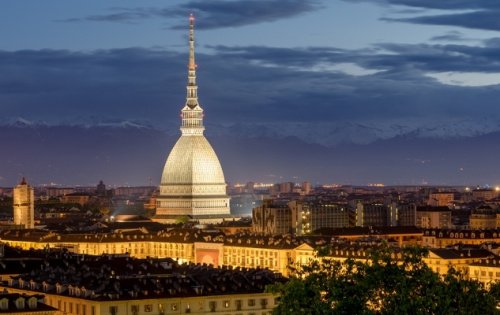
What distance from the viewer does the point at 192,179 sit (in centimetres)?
16250

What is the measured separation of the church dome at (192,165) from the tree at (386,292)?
114 m

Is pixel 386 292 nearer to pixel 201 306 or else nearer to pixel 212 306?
pixel 201 306

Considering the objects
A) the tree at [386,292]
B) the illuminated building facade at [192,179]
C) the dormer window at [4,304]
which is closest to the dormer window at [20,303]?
the dormer window at [4,304]

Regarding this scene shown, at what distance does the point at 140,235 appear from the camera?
127500 mm

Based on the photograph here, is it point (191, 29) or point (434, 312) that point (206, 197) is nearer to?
point (191, 29)

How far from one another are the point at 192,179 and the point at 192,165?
1.50m

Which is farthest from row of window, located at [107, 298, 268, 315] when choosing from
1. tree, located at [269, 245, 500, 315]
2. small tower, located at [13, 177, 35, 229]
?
small tower, located at [13, 177, 35, 229]

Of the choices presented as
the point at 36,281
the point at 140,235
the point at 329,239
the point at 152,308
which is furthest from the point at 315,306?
the point at 140,235

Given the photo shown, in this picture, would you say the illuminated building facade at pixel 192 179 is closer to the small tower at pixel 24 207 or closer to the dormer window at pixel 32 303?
the small tower at pixel 24 207

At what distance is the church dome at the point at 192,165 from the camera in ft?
535

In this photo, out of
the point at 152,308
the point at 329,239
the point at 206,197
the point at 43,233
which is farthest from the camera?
the point at 206,197

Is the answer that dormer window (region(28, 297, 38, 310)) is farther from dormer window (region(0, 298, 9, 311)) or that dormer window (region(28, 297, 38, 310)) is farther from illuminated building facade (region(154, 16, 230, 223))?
illuminated building facade (region(154, 16, 230, 223))

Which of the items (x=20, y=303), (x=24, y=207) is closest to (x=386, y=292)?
(x=20, y=303)

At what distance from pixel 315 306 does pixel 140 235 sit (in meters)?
81.8
